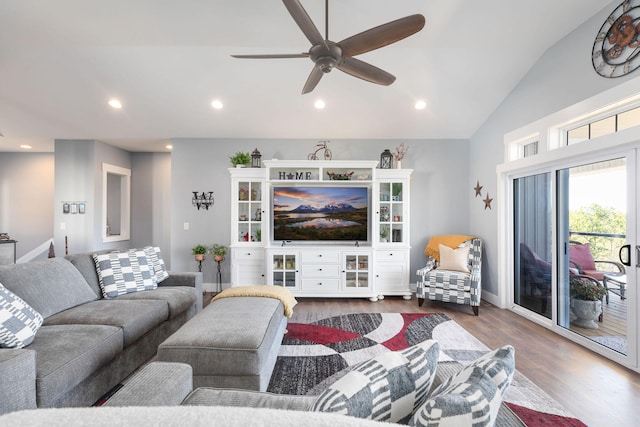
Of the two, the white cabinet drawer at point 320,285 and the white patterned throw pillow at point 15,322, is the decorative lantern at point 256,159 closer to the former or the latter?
the white cabinet drawer at point 320,285

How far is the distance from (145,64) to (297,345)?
11.6 ft

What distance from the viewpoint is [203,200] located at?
491 centimetres

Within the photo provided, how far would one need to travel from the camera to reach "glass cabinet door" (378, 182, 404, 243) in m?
4.65

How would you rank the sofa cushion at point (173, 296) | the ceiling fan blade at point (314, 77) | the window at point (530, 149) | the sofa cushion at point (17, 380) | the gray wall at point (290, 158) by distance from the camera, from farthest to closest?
the gray wall at point (290, 158), the window at point (530, 149), the sofa cushion at point (173, 296), the ceiling fan blade at point (314, 77), the sofa cushion at point (17, 380)

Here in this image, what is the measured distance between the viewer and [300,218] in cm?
464

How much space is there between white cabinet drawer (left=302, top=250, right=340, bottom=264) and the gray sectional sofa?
1.67 m

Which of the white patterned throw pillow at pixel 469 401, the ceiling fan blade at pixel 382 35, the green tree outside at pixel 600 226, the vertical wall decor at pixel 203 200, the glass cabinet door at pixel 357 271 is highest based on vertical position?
the ceiling fan blade at pixel 382 35

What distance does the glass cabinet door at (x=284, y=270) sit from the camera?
14.6ft

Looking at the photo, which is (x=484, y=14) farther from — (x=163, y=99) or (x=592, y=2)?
(x=163, y=99)

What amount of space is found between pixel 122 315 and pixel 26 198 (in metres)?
5.49

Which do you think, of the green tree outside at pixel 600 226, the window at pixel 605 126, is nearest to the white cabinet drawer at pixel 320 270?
the green tree outside at pixel 600 226

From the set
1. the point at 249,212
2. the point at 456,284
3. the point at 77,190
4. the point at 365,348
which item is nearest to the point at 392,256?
the point at 456,284

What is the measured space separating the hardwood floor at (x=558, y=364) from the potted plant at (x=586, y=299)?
0.85 feet

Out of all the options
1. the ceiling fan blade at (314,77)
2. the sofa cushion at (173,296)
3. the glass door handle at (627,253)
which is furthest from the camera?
the sofa cushion at (173,296)
